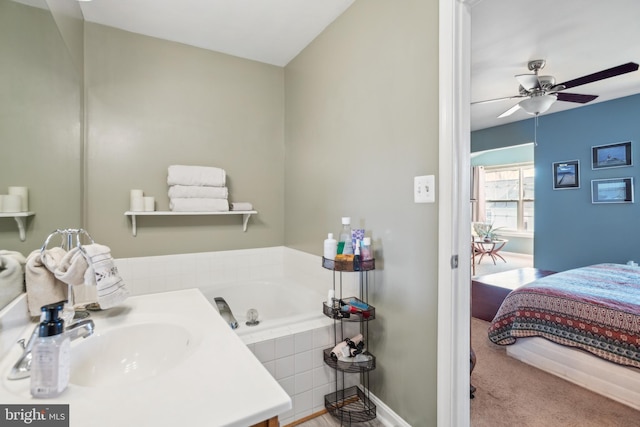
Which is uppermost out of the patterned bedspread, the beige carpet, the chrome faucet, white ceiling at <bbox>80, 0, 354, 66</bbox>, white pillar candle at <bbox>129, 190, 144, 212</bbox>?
white ceiling at <bbox>80, 0, 354, 66</bbox>

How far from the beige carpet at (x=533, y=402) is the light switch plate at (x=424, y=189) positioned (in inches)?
51.7

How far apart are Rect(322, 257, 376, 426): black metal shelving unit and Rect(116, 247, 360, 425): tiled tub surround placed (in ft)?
0.14

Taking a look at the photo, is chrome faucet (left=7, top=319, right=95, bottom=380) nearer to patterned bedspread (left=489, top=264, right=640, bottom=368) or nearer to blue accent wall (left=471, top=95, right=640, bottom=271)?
patterned bedspread (left=489, top=264, right=640, bottom=368)

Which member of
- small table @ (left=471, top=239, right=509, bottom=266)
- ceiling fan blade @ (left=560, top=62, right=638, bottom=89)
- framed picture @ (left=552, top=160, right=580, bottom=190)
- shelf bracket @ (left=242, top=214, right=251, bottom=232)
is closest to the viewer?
ceiling fan blade @ (left=560, top=62, right=638, bottom=89)

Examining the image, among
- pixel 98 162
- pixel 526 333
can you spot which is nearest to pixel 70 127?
pixel 98 162

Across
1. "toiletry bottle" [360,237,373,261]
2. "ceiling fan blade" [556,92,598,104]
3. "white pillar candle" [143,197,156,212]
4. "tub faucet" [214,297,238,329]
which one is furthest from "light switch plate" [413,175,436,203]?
"ceiling fan blade" [556,92,598,104]

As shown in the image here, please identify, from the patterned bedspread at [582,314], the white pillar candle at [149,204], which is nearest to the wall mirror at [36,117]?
the white pillar candle at [149,204]

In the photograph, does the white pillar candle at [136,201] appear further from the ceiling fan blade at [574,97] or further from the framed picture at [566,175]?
the framed picture at [566,175]

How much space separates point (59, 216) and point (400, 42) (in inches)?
72.4

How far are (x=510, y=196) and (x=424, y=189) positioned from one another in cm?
617

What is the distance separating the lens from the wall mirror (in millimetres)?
896

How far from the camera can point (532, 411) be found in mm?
1778

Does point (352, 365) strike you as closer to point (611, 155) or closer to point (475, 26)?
point (475, 26)

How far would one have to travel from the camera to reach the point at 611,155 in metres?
3.73
